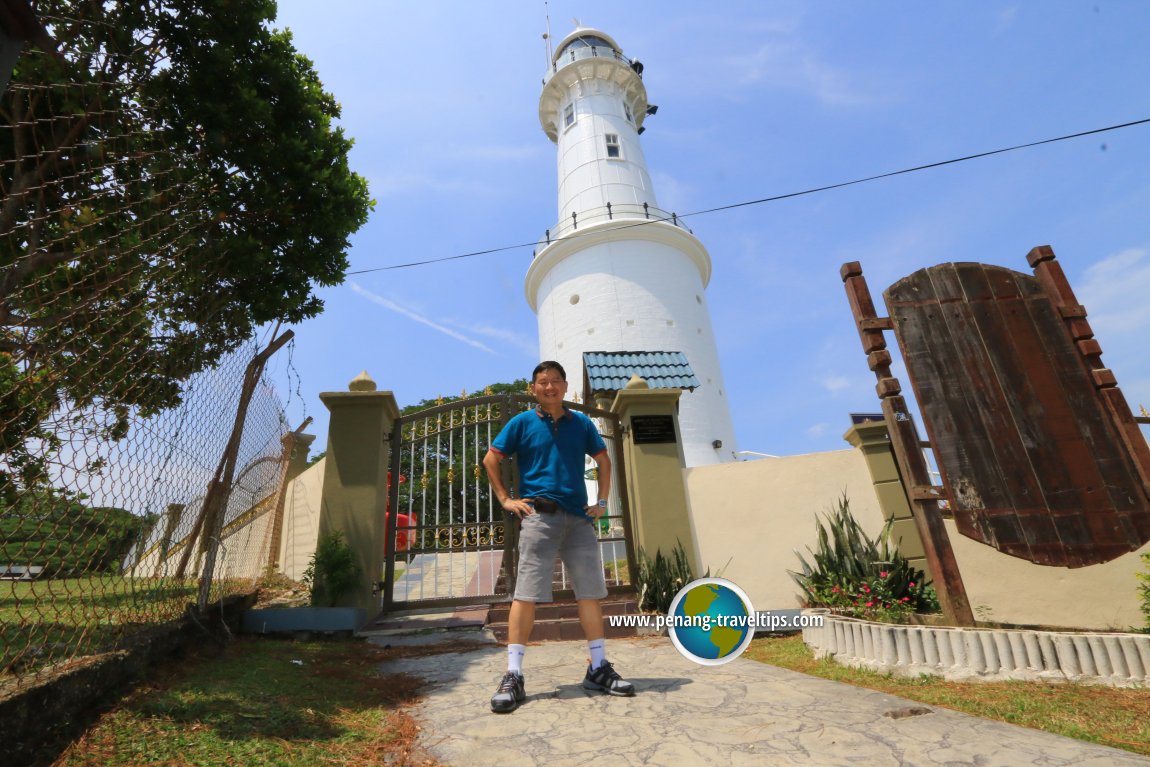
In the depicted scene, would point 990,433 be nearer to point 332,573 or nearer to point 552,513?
point 552,513

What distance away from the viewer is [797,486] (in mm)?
5906

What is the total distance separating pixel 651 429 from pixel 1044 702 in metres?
4.01

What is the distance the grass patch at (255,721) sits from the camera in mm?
1975

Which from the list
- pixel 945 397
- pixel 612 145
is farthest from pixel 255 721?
pixel 612 145

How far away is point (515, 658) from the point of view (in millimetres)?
2801

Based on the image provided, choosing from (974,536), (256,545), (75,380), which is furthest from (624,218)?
(75,380)

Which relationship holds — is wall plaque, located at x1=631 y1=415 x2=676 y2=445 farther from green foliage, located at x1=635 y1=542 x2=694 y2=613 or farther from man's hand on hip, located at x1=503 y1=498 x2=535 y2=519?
man's hand on hip, located at x1=503 y1=498 x2=535 y2=519

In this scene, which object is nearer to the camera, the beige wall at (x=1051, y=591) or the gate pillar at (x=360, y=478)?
the beige wall at (x=1051, y=591)

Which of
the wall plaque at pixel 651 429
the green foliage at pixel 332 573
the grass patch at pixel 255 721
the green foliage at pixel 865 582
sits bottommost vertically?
the grass patch at pixel 255 721

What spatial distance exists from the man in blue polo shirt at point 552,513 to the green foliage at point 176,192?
6.58 ft

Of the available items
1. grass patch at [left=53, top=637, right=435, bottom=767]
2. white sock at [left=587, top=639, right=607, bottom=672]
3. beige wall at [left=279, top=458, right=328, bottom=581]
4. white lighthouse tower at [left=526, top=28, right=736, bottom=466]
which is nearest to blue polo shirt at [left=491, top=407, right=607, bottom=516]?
white sock at [left=587, top=639, right=607, bottom=672]

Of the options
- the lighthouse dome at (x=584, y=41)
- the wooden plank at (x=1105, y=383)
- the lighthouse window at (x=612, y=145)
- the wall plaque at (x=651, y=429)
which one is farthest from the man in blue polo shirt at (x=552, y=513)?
the lighthouse dome at (x=584, y=41)

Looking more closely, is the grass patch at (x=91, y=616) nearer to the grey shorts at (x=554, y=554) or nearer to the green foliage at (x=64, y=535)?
the green foliage at (x=64, y=535)

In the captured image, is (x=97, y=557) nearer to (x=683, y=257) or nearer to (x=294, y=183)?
(x=294, y=183)
